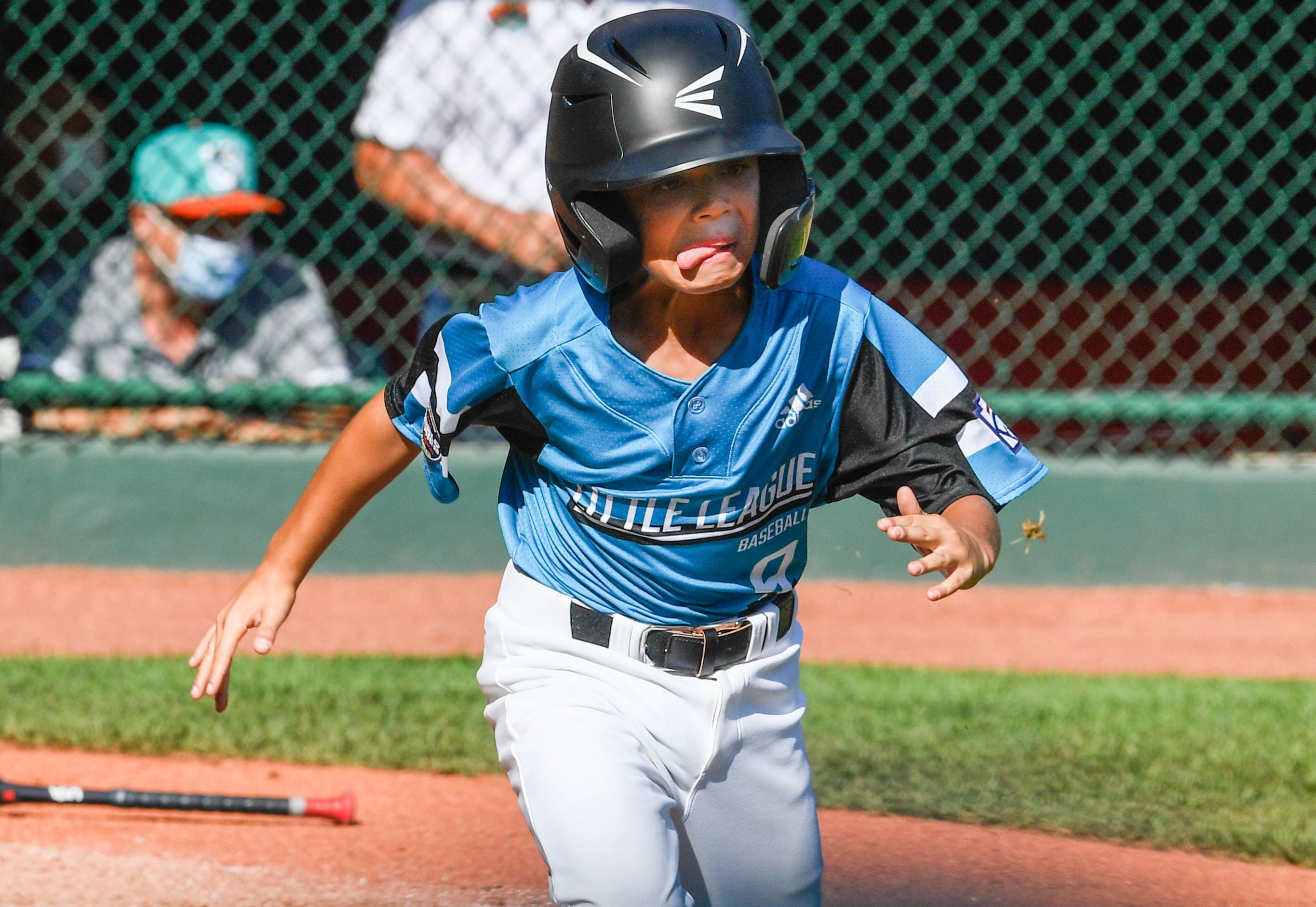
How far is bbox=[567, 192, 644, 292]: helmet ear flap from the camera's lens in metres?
1.94

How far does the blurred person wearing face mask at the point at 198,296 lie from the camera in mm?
5008

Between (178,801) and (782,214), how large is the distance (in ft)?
5.41

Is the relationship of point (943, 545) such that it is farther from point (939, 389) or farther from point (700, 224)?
point (700, 224)

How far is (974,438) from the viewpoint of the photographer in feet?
6.79

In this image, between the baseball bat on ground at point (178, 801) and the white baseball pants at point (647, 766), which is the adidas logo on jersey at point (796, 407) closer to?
the white baseball pants at point (647, 766)

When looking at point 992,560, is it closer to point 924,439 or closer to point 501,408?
point 924,439

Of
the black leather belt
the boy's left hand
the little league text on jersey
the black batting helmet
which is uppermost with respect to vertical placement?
the black batting helmet

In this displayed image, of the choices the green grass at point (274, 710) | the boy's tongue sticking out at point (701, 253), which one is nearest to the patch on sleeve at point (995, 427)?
the boy's tongue sticking out at point (701, 253)

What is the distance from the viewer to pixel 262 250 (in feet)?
18.9

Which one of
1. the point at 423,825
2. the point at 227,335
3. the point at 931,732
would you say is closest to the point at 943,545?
the point at 423,825

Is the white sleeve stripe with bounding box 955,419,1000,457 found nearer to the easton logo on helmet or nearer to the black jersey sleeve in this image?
the black jersey sleeve

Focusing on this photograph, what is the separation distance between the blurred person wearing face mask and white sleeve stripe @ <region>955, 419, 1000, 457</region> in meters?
3.31

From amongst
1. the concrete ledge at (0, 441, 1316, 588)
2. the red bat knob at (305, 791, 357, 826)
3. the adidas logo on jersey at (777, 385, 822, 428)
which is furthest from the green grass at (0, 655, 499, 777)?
the adidas logo on jersey at (777, 385, 822, 428)

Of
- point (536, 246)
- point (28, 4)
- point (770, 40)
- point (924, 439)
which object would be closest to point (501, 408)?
point (924, 439)
